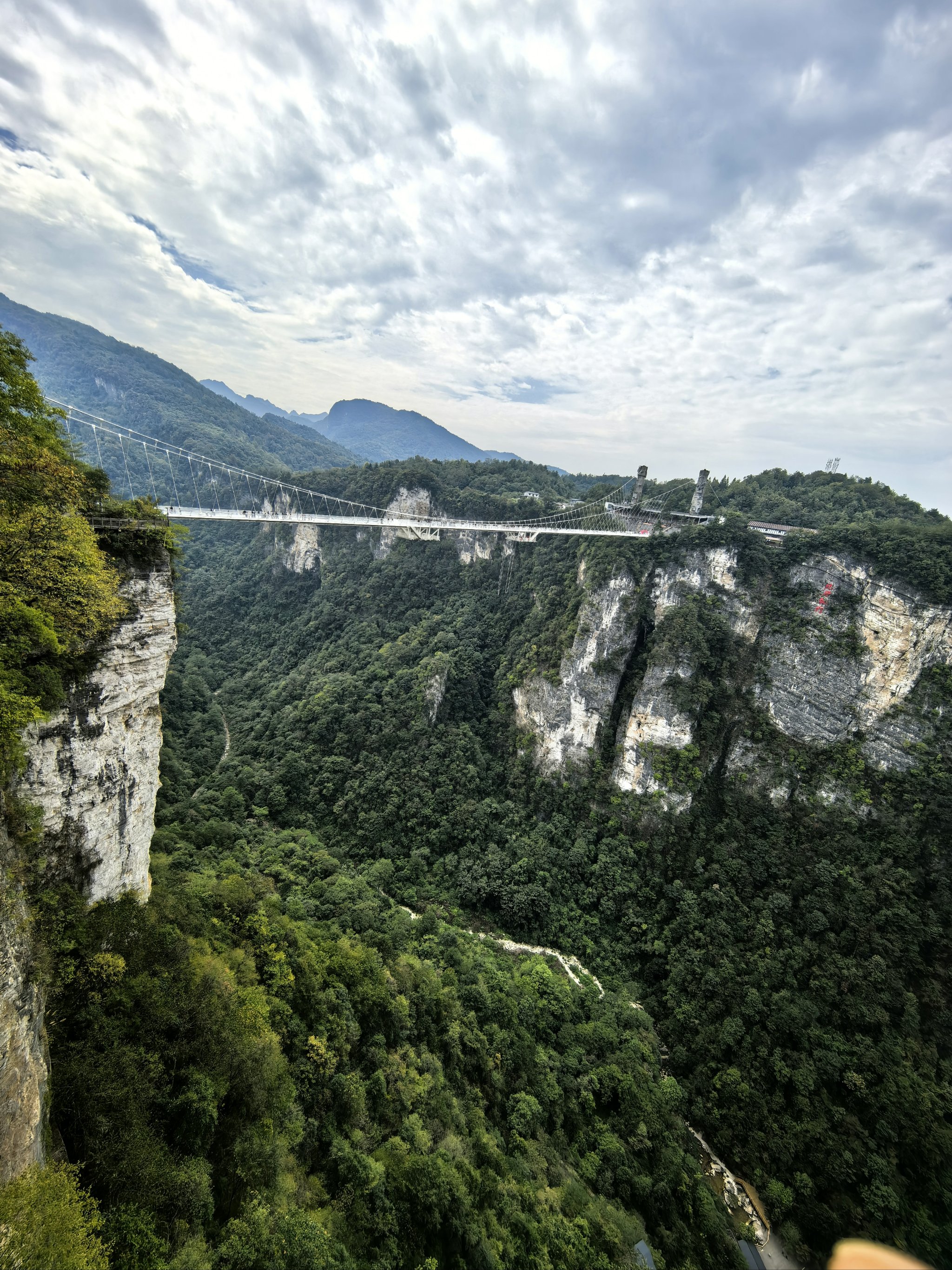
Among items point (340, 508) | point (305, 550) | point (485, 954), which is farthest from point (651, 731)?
point (305, 550)

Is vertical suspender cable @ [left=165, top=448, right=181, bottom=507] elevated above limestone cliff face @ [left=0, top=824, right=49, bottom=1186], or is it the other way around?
vertical suspender cable @ [left=165, top=448, right=181, bottom=507]

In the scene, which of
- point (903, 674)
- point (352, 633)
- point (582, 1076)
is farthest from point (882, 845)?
point (352, 633)

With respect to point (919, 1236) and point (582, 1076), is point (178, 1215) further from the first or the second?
point (919, 1236)

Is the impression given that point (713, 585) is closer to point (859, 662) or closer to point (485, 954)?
point (859, 662)

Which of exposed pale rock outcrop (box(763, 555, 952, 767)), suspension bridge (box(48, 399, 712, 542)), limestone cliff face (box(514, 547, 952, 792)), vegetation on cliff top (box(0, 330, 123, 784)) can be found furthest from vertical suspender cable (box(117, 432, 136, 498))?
exposed pale rock outcrop (box(763, 555, 952, 767))

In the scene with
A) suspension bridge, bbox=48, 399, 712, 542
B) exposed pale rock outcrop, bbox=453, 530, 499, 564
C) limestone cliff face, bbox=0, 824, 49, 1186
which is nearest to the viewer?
limestone cliff face, bbox=0, 824, 49, 1186

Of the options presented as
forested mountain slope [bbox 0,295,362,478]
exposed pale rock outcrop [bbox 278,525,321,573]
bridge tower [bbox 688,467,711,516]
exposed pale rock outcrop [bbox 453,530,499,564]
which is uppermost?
forested mountain slope [bbox 0,295,362,478]

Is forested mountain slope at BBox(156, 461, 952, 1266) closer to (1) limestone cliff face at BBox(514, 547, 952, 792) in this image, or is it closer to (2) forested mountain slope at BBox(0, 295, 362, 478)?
(1) limestone cliff face at BBox(514, 547, 952, 792)
